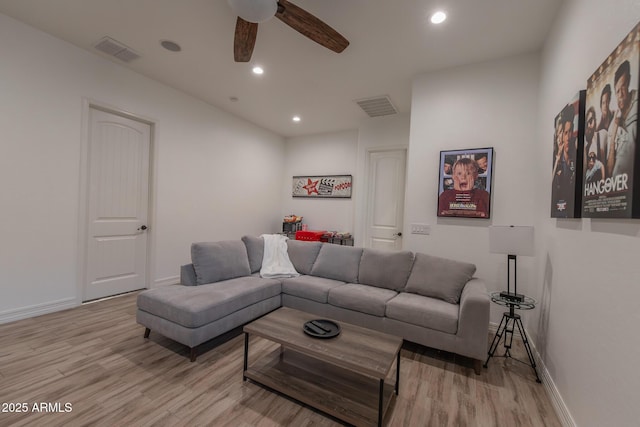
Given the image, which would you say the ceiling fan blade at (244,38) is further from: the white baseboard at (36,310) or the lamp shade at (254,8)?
the white baseboard at (36,310)

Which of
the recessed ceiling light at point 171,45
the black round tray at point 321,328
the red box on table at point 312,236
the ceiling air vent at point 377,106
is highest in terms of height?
the recessed ceiling light at point 171,45

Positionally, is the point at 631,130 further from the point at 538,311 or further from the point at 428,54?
the point at 428,54

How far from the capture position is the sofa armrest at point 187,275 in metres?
2.77

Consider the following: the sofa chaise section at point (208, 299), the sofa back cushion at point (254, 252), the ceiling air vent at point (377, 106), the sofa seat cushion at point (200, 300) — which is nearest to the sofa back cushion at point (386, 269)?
the sofa chaise section at point (208, 299)

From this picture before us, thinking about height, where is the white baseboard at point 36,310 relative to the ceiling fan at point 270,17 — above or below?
below

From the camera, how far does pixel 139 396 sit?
175cm

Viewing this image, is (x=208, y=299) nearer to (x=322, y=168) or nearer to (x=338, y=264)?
(x=338, y=264)

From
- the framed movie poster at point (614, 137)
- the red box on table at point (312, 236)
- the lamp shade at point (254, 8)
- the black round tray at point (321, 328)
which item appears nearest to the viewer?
the framed movie poster at point (614, 137)

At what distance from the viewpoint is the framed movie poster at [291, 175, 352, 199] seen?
5.44 meters

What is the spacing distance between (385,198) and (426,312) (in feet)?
9.25

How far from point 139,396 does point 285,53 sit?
10.8 ft

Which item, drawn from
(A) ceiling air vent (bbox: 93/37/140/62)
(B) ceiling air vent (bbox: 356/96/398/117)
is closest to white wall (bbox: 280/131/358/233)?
(B) ceiling air vent (bbox: 356/96/398/117)

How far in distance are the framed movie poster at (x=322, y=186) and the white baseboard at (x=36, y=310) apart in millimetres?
4059

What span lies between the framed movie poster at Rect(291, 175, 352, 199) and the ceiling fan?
326cm
